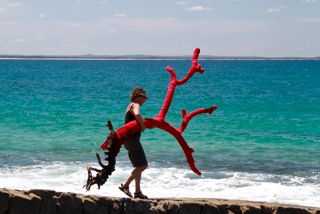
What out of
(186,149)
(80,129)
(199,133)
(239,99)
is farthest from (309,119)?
(186,149)

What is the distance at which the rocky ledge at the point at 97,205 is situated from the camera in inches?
252

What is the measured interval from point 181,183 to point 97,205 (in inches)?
320

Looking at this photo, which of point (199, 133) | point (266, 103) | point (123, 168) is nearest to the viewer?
point (123, 168)

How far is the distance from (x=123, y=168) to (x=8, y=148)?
514cm

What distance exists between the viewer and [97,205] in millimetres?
6473

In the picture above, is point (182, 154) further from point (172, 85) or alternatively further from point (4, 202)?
point (4, 202)

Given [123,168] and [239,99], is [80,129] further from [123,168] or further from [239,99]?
[239,99]

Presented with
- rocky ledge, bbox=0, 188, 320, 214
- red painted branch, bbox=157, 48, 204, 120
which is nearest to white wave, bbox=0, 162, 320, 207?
red painted branch, bbox=157, 48, 204, 120

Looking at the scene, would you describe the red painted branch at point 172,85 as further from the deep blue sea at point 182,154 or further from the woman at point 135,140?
the deep blue sea at point 182,154

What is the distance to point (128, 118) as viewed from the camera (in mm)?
7645

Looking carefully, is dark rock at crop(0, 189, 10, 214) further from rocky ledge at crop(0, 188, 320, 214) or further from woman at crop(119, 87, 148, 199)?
woman at crop(119, 87, 148, 199)

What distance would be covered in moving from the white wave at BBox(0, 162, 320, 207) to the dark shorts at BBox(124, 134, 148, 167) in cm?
497

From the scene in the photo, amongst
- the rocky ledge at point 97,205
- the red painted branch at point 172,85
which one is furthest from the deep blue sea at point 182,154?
the rocky ledge at point 97,205

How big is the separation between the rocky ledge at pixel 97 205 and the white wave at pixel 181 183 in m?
6.01
